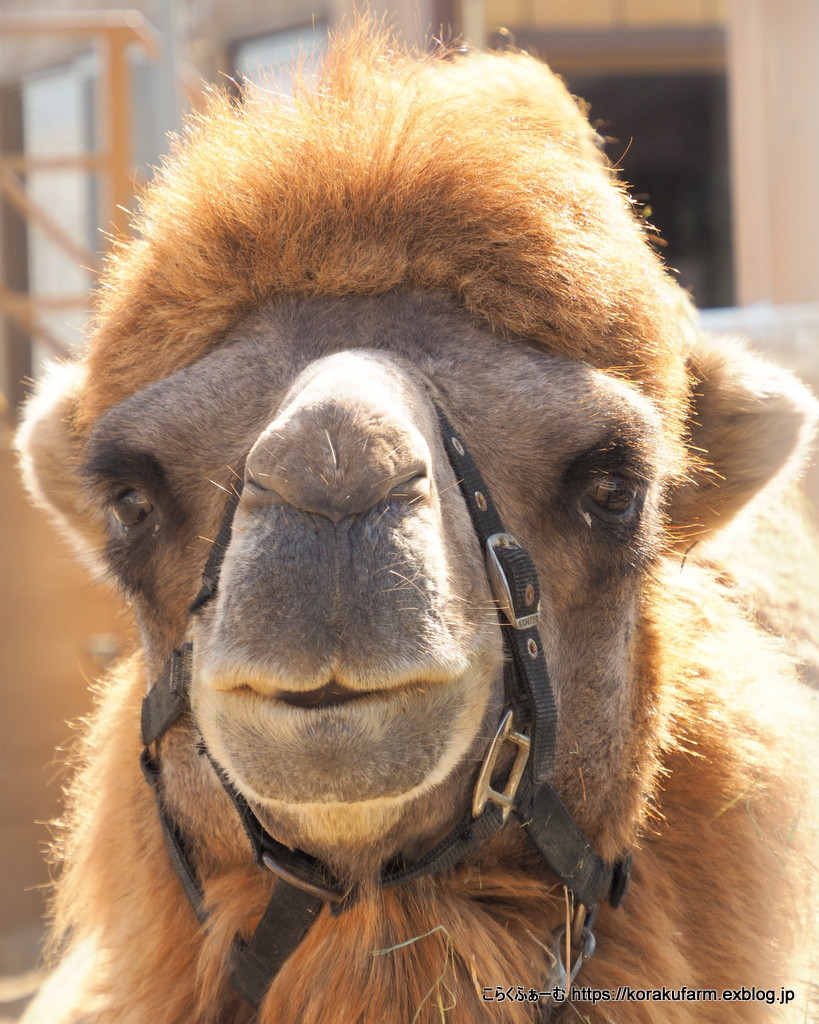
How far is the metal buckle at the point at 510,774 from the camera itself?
209 centimetres

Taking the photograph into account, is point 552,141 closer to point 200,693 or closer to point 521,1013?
point 200,693

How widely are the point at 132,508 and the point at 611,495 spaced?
0.92 m

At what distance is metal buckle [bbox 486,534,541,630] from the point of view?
2047mm

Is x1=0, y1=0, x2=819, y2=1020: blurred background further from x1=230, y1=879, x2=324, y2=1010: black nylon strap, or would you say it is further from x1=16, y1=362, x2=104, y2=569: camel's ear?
x1=230, y1=879, x2=324, y2=1010: black nylon strap

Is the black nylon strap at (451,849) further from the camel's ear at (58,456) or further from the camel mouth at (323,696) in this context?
the camel's ear at (58,456)

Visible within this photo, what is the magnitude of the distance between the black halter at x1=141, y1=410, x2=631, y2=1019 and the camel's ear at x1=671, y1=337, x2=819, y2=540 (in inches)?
26.3

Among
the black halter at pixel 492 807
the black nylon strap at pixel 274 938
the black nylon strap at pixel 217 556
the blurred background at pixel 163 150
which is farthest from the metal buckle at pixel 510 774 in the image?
the blurred background at pixel 163 150

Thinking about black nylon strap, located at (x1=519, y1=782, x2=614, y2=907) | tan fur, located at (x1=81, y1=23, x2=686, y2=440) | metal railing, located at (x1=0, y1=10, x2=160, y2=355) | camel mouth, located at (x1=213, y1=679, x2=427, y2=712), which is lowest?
black nylon strap, located at (x1=519, y1=782, x2=614, y2=907)

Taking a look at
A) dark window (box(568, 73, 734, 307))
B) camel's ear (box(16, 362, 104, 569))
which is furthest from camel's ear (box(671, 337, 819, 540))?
dark window (box(568, 73, 734, 307))

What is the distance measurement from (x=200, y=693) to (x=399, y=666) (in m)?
0.40

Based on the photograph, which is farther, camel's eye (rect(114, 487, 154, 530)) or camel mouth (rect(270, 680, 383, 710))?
camel's eye (rect(114, 487, 154, 530))

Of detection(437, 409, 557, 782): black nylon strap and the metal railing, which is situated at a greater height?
the metal railing

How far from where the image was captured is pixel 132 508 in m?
2.28

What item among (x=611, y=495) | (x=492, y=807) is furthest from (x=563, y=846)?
(x=611, y=495)
